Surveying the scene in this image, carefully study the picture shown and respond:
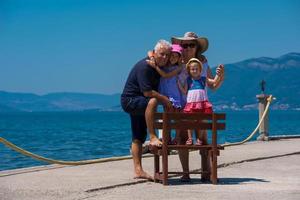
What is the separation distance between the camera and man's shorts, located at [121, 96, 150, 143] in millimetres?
8141

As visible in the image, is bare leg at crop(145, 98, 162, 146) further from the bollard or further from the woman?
the bollard

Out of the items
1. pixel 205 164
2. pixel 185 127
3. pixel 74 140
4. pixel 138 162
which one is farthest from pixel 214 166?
pixel 74 140

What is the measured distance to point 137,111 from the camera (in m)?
8.21

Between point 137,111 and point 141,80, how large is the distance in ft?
1.30

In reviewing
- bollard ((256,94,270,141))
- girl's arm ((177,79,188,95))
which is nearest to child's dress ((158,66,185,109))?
girl's arm ((177,79,188,95))

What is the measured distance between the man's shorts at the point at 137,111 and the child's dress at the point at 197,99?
0.50 meters

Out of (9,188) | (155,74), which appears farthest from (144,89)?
(9,188)

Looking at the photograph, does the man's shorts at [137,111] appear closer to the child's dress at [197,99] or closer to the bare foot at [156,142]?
the bare foot at [156,142]

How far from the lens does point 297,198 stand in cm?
702

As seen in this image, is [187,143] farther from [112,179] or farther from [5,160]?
[5,160]

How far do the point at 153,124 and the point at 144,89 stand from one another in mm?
423

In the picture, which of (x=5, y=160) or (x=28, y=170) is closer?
(x=28, y=170)

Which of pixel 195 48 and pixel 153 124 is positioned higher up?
pixel 195 48

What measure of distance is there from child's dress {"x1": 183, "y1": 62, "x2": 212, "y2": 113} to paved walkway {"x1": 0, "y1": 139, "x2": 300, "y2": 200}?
89cm
